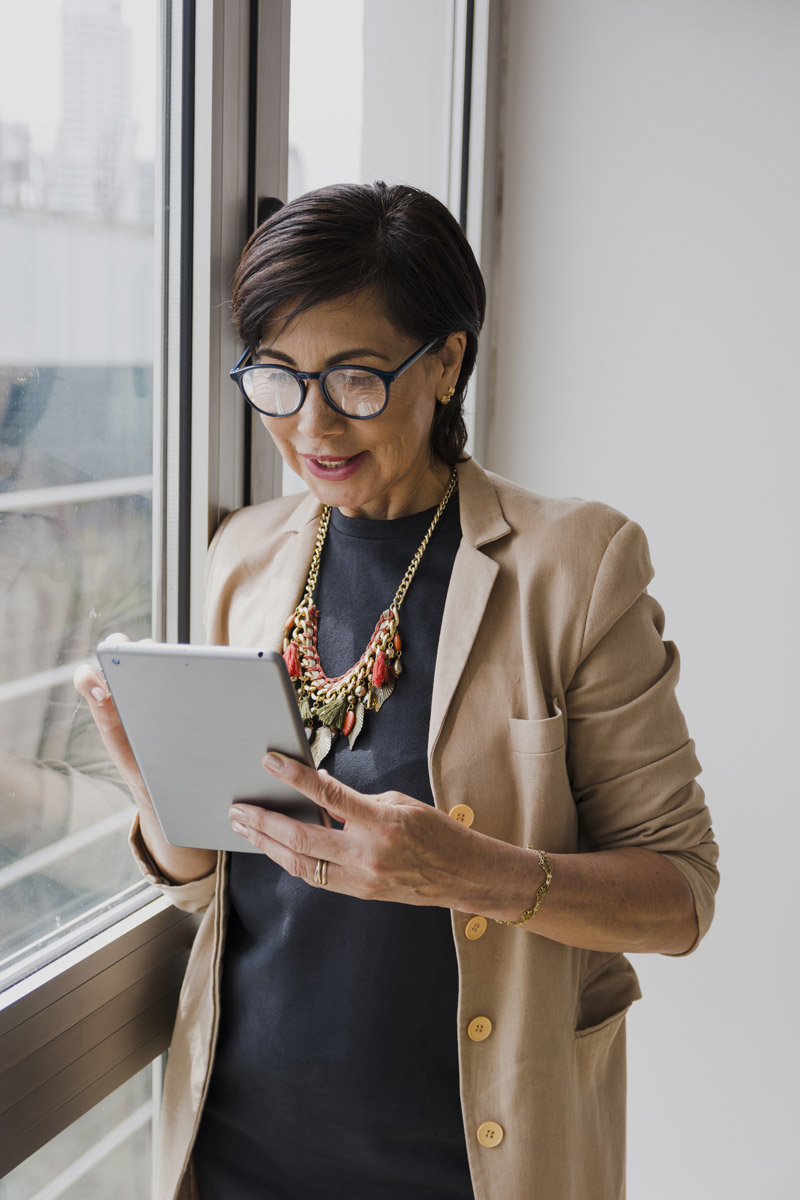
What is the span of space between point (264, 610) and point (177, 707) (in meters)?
0.35

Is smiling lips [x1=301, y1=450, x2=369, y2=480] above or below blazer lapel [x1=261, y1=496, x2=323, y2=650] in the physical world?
above

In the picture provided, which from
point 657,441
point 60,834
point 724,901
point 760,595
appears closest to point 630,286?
point 657,441

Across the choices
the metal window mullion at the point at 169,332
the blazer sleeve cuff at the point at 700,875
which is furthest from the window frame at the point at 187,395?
the blazer sleeve cuff at the point at 700,875

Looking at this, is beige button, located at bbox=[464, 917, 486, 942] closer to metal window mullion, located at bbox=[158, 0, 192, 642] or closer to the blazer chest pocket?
the blazer chest pocket

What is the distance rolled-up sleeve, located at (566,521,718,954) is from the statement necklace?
21cm

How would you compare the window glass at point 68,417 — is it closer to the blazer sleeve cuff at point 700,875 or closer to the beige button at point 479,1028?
the beige button at point 479,1028

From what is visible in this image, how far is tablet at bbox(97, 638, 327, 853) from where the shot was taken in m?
0.89

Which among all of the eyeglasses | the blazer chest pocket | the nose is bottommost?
the blazer chest pocket

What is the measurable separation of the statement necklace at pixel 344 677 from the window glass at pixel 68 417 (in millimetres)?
291

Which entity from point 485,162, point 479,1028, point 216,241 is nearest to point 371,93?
point 485,162

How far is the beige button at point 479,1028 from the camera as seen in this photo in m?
1.13

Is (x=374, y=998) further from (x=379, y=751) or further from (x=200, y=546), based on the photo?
(x=200, y=546)

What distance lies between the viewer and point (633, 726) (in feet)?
3.71

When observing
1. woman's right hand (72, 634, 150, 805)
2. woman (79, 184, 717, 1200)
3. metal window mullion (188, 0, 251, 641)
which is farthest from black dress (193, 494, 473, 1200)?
metal window mullion (188, 0, 251, 641)
